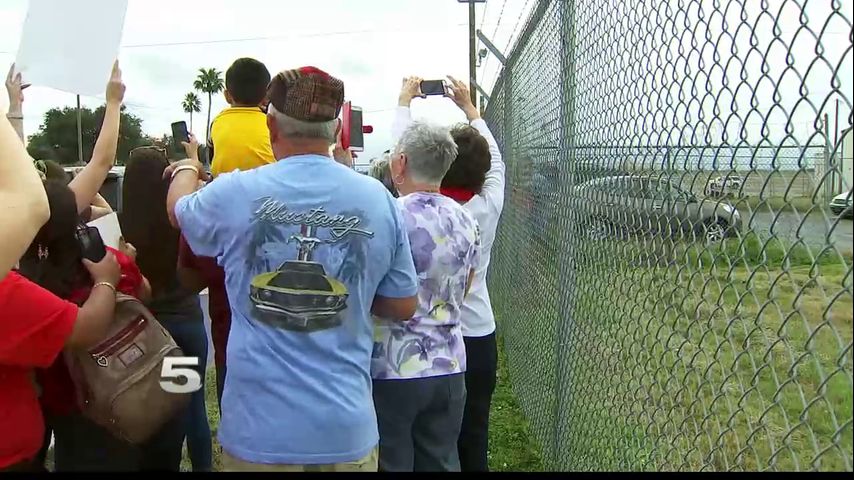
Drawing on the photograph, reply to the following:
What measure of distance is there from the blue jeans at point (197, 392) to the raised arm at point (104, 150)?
852 millimetres

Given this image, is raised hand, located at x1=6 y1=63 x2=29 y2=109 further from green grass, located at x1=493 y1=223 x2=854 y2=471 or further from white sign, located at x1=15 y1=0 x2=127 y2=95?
green grass, located at x1=493 y1=223 x2=854 y2=471

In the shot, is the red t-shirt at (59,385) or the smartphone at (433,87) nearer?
the red t-shirt at (59,385)

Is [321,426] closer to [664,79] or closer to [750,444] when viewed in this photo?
[750,444]

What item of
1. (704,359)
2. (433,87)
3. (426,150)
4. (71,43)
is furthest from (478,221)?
(71,43)

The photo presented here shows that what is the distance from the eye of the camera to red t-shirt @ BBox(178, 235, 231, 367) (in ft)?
8.50

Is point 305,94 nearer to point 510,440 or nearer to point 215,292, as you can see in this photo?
point 215,292

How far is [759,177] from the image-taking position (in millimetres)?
1491

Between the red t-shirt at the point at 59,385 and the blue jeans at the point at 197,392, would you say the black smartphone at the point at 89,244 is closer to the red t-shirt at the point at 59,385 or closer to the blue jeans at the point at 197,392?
the red t-shirt at the point at 59,385

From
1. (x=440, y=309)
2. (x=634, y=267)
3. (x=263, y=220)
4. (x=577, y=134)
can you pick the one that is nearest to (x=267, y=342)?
(x=263, y=220)

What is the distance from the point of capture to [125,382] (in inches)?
93.4

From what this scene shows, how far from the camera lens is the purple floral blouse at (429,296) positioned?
8.50ft

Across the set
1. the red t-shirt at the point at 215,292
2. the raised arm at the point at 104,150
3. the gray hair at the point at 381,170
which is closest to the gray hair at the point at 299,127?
the red t-shirt at the point at 215,292

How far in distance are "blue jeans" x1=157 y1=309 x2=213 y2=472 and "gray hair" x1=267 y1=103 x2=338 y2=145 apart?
1.40 metres

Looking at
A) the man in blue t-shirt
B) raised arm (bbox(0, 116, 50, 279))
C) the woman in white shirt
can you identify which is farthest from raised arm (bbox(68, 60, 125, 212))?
the woman in white shirt
